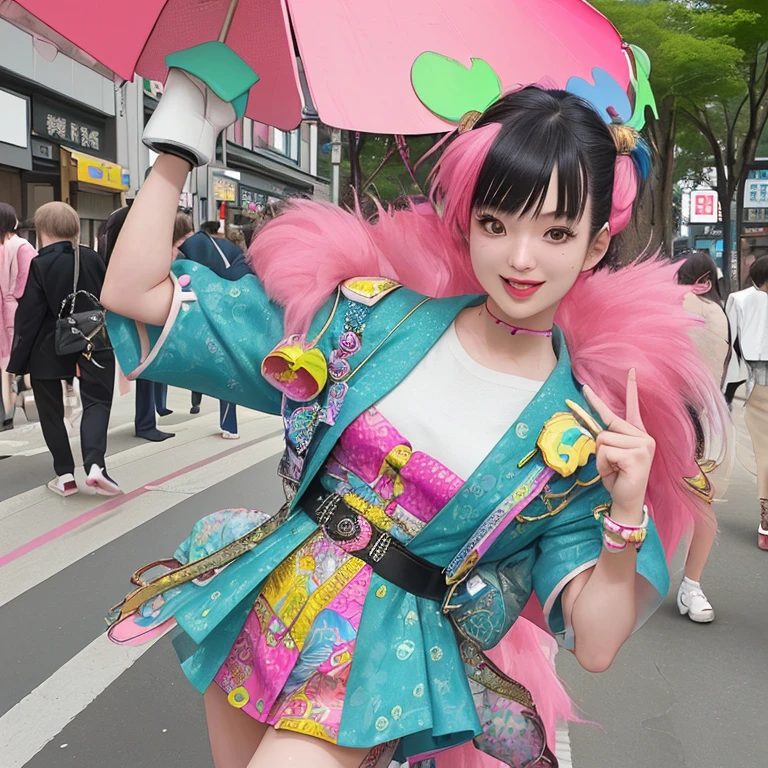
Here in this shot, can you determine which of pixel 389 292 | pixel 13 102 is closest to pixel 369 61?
pixel 389 292

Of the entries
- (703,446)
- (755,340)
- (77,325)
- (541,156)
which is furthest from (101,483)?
(541,156)

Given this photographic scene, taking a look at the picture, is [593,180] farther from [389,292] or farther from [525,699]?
[525,699]

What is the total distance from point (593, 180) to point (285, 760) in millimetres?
1129

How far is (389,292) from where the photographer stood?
1787mm

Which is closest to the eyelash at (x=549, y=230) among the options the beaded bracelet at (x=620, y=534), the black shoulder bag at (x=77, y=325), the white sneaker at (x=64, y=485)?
the beaded bracelet at (x=620, y=534)

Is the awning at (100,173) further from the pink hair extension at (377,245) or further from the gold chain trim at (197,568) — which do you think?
the gold chain trim at (197,568)

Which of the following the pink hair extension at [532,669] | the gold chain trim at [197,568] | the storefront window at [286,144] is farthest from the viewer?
the storefront window at [286,144]

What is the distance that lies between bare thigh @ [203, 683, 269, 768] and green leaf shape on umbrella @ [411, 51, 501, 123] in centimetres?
116

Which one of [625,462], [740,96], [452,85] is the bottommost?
[625,462]

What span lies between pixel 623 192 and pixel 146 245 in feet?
2.93

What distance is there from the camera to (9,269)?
737 centimetres

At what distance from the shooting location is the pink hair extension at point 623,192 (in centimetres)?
174

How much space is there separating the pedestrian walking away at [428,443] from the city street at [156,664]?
5.05 ft

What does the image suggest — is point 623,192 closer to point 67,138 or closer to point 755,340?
point 755,340
